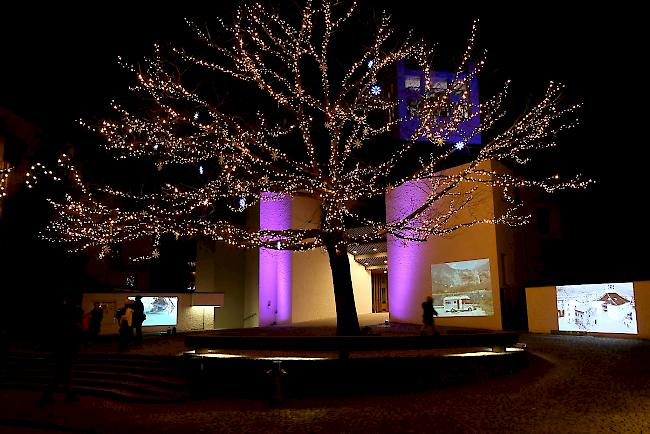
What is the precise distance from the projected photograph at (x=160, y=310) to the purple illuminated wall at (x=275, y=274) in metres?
3.89

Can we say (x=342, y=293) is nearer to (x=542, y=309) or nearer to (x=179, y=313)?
(x=542, y=309)

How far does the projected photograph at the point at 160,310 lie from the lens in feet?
64.2

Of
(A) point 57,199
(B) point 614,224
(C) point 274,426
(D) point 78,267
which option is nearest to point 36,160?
(A) point 57,199

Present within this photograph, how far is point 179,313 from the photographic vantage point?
20.5 metres

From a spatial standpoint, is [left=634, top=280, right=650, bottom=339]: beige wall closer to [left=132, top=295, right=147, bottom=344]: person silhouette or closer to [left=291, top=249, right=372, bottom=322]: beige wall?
[left=291, top=249, right=372, bottom=322]: beige wall

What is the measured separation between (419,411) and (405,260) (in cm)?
1319

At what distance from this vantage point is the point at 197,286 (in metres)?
25.5

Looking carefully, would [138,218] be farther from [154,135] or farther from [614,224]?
[614,224]

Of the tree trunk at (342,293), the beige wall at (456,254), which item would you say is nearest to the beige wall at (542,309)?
the beige wall at (456,254)

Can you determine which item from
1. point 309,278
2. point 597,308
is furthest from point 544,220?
point 309,278

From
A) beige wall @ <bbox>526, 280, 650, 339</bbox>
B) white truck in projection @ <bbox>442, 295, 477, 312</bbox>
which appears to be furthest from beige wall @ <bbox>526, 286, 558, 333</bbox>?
white truck in projection @ <bbox>442, 295, 477, 312</bbox>

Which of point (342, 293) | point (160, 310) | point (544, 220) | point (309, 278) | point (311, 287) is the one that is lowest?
point (160, 310)

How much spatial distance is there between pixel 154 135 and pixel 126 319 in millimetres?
4970

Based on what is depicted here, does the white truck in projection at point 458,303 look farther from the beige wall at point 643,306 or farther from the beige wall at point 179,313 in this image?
the beige wall at point 179,313
